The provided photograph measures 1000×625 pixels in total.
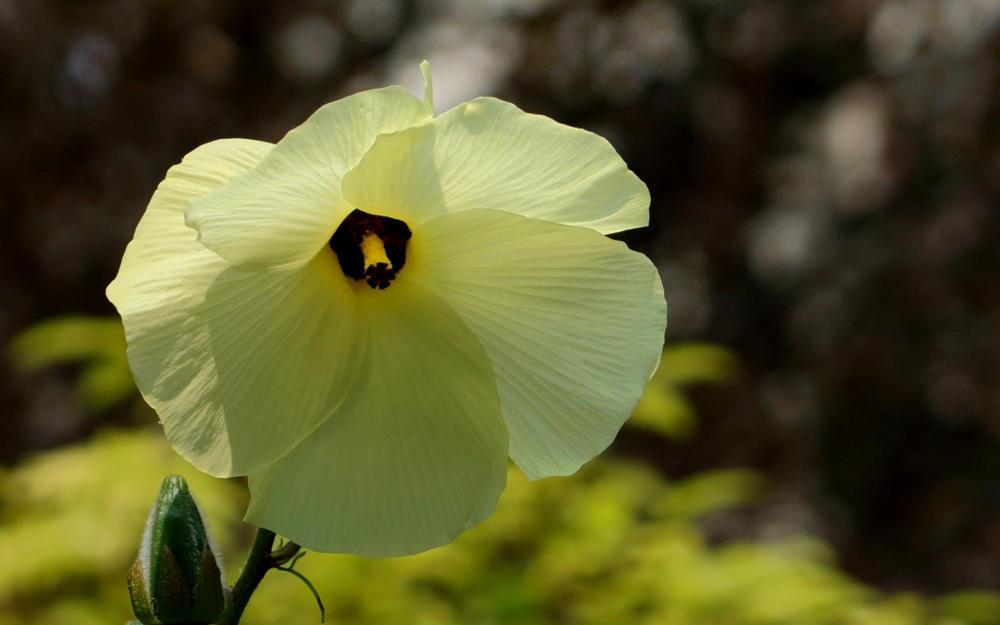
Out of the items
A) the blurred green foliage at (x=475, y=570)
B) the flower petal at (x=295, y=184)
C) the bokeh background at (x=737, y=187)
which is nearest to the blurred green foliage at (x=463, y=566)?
the blurred green foliage at (x=475, y=570)

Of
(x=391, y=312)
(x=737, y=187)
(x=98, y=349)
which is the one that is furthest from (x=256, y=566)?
(x=737, y=187)

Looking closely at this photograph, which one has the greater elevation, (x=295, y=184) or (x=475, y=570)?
(x=295, y=184)

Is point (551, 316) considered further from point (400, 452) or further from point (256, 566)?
point (256, 566)

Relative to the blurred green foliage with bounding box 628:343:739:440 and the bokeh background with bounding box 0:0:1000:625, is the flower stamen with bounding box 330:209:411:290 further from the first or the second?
the bokeh background with bounding box 0:0:1000:625

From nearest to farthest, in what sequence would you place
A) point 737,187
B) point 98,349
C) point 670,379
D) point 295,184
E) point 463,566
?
point 295,184 < point 463,566 < point 98,349 < point 670,379 < point 737,187

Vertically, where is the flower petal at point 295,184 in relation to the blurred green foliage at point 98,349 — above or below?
above

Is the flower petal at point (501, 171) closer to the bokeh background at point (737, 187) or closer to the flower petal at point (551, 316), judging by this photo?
the flower petal at point (551, 316)
